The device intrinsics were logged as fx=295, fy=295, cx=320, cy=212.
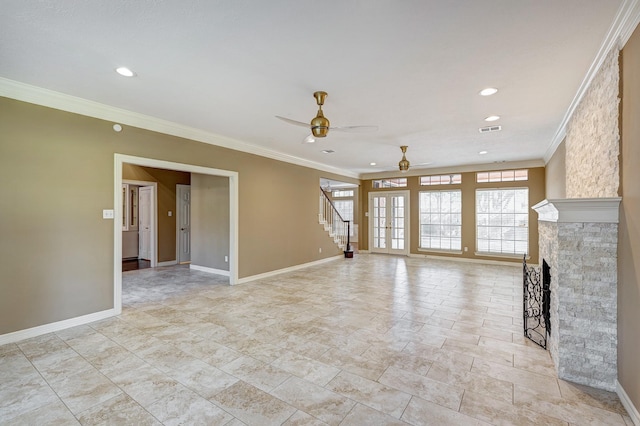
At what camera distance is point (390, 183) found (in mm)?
9789

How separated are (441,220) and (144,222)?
870 cm

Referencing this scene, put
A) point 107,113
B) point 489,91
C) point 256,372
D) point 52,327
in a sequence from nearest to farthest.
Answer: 1. point 256,372
2. point 489,91
3. point 52,327
4. point 107,113

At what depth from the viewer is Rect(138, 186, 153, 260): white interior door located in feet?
26.7

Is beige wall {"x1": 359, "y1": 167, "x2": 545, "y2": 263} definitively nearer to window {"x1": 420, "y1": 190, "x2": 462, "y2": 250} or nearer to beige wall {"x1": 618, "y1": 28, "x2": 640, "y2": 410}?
window {"x1": 420, "y1": 190, "x2": 462, "y2": 250}

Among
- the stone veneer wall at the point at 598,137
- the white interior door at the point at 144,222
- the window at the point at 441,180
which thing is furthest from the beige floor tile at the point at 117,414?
the window at the point at 441,180

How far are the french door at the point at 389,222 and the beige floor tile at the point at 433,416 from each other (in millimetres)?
7470

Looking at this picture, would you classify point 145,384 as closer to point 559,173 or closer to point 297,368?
point 297,368

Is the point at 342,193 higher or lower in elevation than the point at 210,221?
higher

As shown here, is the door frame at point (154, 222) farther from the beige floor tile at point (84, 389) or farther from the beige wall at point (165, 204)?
the beige floor tile at point (84, 389)

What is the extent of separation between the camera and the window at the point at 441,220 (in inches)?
338

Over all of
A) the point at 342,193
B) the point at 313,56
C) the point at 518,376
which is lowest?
the point at 518,376

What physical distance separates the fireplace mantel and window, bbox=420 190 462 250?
20.7 feet

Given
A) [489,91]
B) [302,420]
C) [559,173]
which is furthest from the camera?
[559,173]

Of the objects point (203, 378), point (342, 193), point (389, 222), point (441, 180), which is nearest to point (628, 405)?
point (203, 378)
